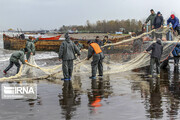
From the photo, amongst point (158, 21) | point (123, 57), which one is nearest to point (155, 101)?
point (123, 57)

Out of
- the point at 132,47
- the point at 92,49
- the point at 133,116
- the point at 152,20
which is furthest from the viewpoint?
the point at 152,20

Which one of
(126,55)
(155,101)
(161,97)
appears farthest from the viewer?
(126,55)

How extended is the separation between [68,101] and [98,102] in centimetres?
73

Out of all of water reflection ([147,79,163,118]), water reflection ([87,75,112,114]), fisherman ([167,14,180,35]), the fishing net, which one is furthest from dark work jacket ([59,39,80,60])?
fisherman ([167,14,180,35])

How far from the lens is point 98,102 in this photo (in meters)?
6.69

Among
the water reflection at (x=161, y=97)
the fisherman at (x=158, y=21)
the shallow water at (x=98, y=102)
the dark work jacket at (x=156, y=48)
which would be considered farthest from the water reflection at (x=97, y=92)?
the fisherman at (x=158, y=21)

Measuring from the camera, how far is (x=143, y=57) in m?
12.9

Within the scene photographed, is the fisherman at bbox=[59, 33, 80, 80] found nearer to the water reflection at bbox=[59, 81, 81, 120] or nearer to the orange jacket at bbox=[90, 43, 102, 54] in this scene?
the orange jacket at bbox=[90, 43, 102, 54]

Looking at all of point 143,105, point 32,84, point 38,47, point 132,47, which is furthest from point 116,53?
point 38,47

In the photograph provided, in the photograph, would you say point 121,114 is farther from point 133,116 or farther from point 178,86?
point 178,86

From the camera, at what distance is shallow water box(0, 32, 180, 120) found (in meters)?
5.58

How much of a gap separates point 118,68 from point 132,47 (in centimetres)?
163

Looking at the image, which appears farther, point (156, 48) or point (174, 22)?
point (174, 22)

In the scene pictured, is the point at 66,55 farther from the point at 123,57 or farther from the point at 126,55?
the point at 126,55
